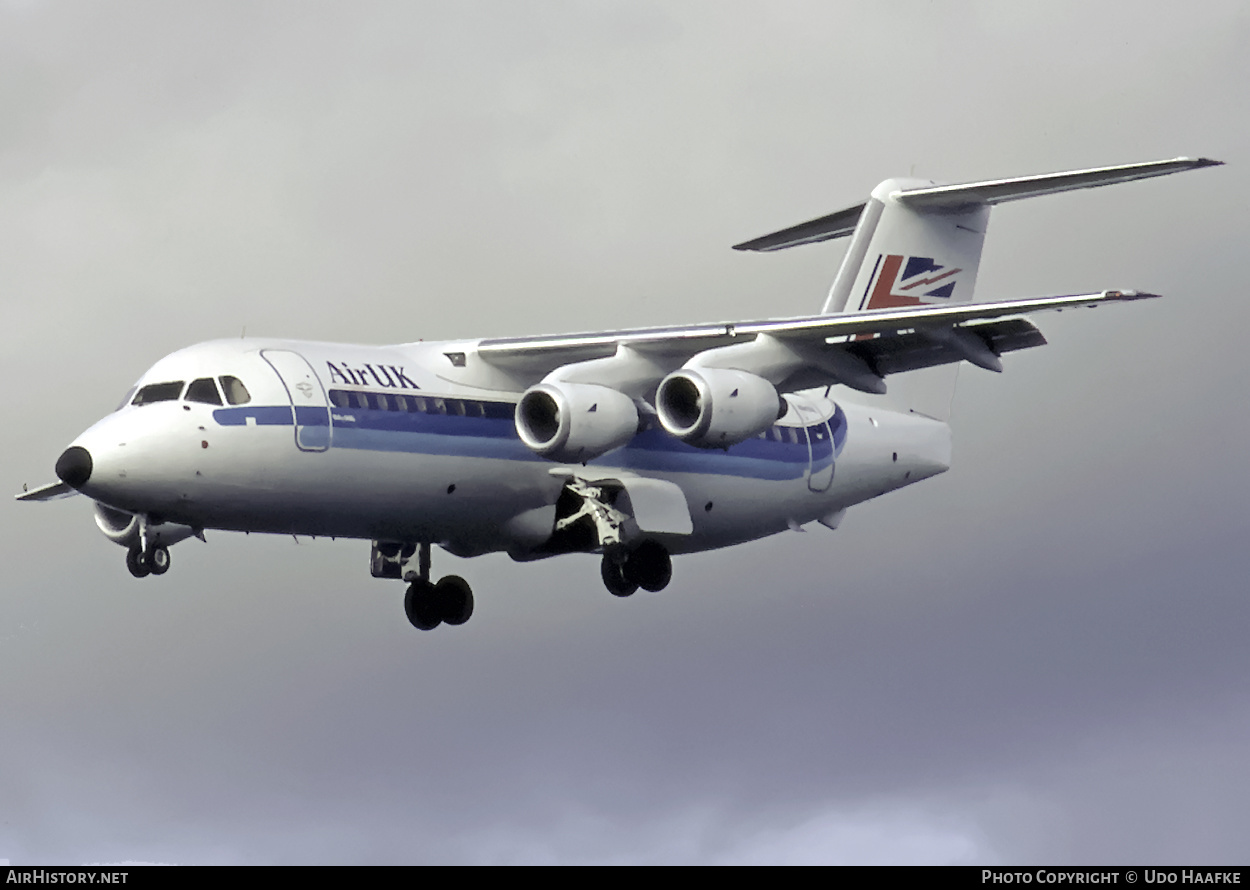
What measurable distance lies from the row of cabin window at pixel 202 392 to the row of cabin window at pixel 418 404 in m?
0.81

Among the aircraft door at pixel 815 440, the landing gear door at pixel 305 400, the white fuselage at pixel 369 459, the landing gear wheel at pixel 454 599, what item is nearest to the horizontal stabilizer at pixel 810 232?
the aircraft door at pixel 815 440

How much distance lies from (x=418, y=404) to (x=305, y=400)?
45.8 inches

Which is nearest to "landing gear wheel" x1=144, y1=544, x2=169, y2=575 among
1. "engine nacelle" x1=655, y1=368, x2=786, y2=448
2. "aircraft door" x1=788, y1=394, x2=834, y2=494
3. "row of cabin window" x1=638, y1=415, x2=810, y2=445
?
"engine nacelle" x1=655, y1=368, x2=786, y2=448

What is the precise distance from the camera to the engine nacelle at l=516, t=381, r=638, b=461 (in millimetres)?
18906

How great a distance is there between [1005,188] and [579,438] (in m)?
5.42

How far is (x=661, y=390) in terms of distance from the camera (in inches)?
761

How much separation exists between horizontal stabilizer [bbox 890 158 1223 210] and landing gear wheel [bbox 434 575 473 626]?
6.12 m

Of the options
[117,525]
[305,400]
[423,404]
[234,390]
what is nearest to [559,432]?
[423,404]

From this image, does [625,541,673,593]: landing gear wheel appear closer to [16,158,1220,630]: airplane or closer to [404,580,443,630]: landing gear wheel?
[16,158,1220,630]: airplane

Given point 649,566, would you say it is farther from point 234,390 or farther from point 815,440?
point 234,390

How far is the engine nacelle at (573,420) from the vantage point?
62.0ft

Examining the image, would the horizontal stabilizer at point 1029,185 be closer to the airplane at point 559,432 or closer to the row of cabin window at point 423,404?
the airplane at point 559,432

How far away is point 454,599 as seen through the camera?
2159 cm
